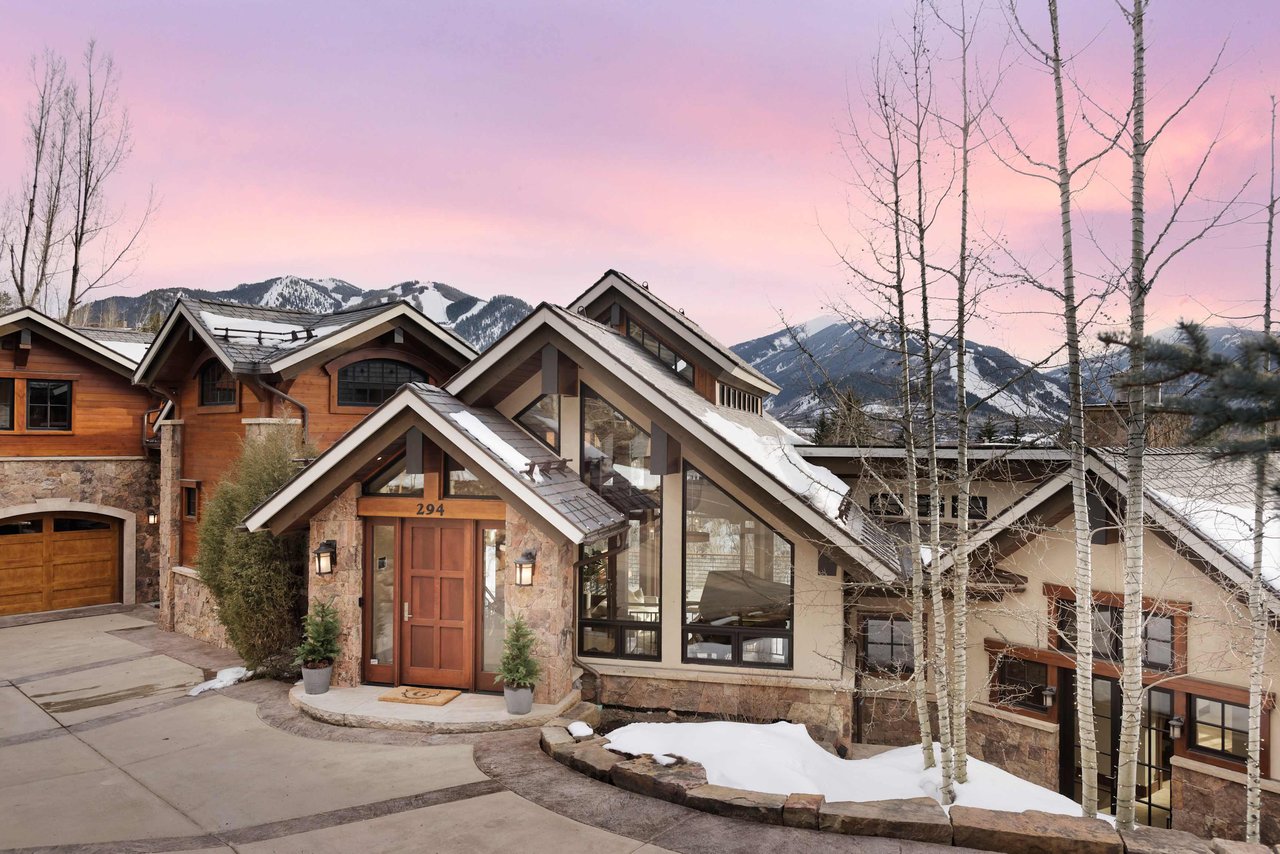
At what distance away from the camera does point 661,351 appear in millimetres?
12141

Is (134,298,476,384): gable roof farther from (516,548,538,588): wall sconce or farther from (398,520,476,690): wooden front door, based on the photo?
(516,548,538,588): wall sconce

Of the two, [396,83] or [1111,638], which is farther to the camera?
[396,83]

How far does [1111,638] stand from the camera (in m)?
9.44

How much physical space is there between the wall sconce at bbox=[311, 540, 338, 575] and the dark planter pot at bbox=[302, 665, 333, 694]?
1116 millimetres

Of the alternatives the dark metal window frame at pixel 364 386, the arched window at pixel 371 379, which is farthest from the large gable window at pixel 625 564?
the arched window at pixel 371 379

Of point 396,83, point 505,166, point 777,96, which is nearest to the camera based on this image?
point 777,96

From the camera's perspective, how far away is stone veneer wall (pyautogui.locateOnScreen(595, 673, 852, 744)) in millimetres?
8688

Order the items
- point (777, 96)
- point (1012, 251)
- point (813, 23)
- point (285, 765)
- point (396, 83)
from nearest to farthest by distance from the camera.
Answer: point (1012, 251) → point (285, 765) → point (813, 23) → point (777, 96) → point (396, 83)

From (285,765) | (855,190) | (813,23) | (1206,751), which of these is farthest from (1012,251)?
(285,765)

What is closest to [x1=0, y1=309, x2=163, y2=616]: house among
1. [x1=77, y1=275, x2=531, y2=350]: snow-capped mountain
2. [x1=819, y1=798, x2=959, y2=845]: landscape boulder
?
[x1=819, y1=798, x2=959, y2=845]: landscape boulder

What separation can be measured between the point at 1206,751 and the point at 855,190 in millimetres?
7716

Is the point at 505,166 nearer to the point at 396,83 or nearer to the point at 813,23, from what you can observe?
the point at 396,83

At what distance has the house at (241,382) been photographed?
41.9ft

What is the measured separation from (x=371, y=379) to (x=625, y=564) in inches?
296
